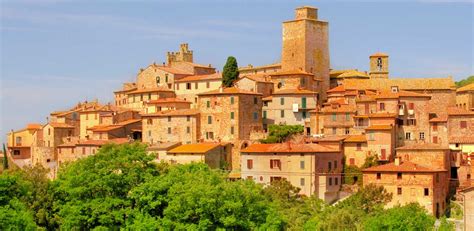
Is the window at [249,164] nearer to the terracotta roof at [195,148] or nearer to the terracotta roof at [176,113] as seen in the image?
the terracotta roof at [195,148]

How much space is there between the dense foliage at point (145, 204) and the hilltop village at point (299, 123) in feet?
24.7

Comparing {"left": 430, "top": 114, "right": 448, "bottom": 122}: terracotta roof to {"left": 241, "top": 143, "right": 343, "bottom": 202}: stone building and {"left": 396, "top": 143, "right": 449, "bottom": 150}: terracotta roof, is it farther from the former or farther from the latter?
{"left": 241, "top": 143, "right": 343, "bottom": 202}: stone building

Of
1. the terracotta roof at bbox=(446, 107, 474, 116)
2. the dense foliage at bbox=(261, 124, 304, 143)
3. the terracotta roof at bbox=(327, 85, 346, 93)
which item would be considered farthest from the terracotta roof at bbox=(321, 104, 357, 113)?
the terracotta roof at bbox=(446, 107, 474, 116)

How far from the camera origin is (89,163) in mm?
52719

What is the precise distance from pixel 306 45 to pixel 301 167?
18142mm

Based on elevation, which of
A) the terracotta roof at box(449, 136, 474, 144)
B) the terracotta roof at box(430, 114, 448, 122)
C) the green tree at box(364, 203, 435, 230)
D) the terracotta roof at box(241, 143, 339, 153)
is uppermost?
the terracotta roof at box(430, 114, 448, 122)

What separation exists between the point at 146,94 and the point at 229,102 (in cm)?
1359

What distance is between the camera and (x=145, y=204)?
1986 inches

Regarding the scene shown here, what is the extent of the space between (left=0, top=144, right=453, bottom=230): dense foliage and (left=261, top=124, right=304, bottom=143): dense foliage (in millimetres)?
15046

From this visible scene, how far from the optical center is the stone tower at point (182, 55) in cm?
9326

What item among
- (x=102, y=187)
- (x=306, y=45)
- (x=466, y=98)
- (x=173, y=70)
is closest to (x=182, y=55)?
(x=173, y=70)

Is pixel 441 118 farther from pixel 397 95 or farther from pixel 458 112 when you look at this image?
pixel 397 95

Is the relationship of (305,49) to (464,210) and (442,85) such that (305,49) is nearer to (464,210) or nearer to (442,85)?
(442,85)

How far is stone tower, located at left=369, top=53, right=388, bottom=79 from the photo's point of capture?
8288 cm
